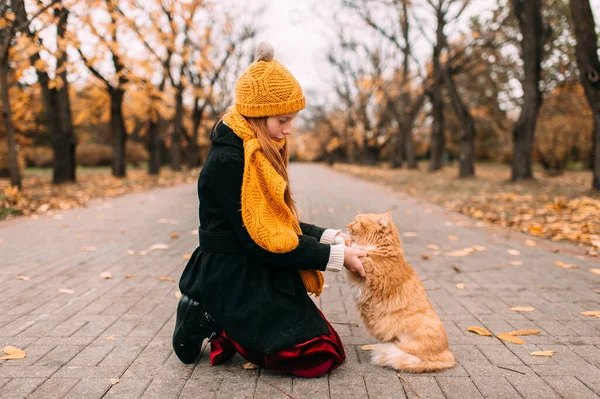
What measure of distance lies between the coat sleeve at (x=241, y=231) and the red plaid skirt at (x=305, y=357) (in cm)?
45

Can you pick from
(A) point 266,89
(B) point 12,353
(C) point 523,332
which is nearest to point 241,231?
(A) point 266,89

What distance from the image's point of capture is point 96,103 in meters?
21.2

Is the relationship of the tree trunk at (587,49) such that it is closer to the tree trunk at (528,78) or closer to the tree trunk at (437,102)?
the tree trunk at (528,78)

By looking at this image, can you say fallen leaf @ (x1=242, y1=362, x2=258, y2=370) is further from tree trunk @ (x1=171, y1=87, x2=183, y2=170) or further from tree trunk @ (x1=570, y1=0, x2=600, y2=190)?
tree trunk @ (x1=171, y1=87, x2=183, y2=170)

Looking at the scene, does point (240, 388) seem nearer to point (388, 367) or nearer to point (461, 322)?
point (388, 367)

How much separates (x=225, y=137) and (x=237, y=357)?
4.75 ft

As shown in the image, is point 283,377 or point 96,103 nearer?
point 283,377

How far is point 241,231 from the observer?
252 centimetres

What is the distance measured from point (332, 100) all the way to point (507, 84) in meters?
22.1

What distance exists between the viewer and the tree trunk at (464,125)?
1762 centimetres

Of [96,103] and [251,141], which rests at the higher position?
[96,103]

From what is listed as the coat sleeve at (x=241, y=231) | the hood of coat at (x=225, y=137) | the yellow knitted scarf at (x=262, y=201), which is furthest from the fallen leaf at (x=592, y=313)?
the hood of coat at (x=225, y=137)

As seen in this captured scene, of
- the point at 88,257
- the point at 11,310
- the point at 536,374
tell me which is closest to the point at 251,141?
the point at 536,374

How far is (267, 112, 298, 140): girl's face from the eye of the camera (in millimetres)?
2572
